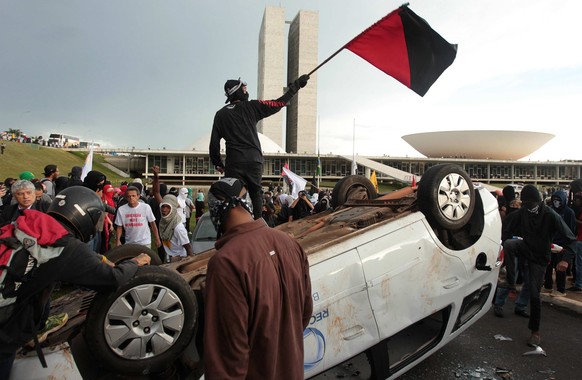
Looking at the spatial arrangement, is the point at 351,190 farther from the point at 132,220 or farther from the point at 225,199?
the point at 132,220

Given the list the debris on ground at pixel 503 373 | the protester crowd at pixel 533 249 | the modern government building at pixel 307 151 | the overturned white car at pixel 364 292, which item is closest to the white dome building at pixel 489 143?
the modern government building at pixel 307 151

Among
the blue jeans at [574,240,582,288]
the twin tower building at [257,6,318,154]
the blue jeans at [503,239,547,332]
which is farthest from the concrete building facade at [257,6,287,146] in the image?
the blue jeans at [503,239,547,332]

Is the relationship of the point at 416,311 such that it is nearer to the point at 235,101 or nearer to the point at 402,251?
the point at 402,251

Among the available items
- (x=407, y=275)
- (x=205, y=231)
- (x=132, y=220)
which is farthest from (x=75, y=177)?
(x=407, y=275)

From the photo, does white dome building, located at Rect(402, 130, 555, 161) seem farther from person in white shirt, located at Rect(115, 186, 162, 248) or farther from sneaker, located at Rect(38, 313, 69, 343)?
sneaker, located at Rect(38, 313, 69, 343)

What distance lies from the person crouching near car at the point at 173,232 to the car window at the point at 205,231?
34 cm

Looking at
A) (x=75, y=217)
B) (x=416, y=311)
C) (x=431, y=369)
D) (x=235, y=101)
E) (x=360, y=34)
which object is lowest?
(x=431, y=369)

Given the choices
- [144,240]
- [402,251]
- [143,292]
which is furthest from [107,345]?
[144,240]

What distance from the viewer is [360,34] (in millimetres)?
4980

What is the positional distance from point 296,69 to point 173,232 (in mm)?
86750

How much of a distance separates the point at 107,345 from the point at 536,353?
4.18m

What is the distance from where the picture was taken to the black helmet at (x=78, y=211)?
95.6 inches

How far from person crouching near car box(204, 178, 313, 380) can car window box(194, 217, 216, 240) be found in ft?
16.8

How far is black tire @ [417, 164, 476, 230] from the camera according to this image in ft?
11.1
